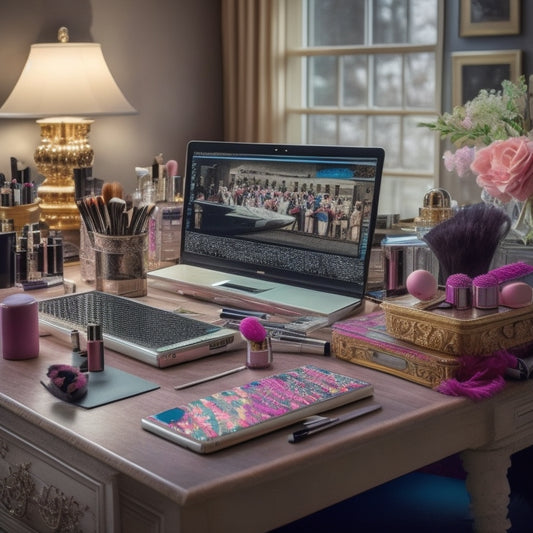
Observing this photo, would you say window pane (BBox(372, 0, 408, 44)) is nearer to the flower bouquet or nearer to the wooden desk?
the flower bouquet

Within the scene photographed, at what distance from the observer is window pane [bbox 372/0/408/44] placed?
360cm

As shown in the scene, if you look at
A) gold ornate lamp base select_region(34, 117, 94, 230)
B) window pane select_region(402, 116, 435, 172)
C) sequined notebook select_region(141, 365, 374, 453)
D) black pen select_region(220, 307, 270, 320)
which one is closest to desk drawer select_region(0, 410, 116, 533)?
sequined notebook select_region(141, 365, 374, 453)

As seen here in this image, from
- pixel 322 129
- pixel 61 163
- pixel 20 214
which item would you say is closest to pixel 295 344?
pixel 20 214

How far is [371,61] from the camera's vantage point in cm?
374

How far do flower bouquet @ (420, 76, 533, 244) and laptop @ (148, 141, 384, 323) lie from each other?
0.22 meters

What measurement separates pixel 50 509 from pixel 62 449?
→ 100mm

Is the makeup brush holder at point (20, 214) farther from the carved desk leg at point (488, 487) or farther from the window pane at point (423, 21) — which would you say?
the window pane at point (423, 21)

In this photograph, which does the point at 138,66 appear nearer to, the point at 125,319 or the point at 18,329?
the point at 125,319

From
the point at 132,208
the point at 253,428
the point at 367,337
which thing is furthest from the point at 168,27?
the point at 253,428

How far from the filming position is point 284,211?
1.87 metres

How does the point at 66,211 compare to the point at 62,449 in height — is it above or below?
above

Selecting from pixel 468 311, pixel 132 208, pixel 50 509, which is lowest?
pixel 50 509

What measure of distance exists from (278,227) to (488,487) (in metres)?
0.72

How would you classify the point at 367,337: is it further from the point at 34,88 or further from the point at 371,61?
the point at 371,61
